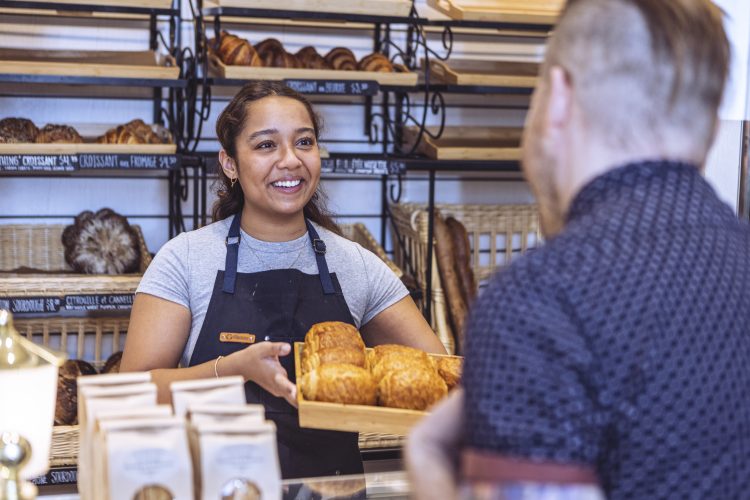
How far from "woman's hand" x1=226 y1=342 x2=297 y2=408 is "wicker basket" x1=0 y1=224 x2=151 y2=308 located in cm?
142

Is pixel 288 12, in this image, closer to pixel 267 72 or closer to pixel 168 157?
pixel 267 72

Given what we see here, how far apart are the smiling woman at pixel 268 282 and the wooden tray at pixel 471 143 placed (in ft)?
3.83

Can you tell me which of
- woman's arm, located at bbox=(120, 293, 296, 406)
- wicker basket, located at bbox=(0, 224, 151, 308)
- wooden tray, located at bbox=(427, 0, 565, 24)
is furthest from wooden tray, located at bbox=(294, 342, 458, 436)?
wooden tray, located at bbox=(427, 0, 565, 24)

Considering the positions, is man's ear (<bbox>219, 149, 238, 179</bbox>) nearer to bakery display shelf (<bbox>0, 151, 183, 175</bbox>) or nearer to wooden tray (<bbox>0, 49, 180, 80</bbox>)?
bakery display shelf (<bbox>0, 151, 183, 175</bbox>)

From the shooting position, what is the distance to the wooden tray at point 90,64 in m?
3.09

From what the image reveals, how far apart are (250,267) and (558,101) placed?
145 cm

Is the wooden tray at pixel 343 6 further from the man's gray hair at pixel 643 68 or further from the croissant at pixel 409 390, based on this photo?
the man's gray hair at pixel 643 68

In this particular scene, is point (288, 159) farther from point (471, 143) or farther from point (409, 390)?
point (471, 143)

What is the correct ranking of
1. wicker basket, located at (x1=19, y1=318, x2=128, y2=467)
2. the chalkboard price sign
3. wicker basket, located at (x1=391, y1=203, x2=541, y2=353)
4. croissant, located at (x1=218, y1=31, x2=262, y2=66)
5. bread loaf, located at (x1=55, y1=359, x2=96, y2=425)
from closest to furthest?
bread loaf, located at (x1=55, y1=359, x2=96, y2=425) < the chalkboard price sign < croissant, located at (x1=218, y1=31, x2=262, y2=66) < wicker basket, located at (x1=19, y1=318, x2=128, y2=467) < wicker basket, located at (x1=391, y1=203, x2=541, y2=353)

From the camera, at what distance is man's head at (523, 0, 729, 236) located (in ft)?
2.96

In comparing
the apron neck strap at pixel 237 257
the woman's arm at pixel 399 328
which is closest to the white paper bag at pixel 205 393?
the apron neck strap at pixel 237 257

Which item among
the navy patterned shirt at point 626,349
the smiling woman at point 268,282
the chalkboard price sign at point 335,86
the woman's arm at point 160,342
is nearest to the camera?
the navy patterned shirt at point 626,349

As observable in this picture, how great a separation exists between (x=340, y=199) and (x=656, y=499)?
3.23 meters

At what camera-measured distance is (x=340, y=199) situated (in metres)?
4.06
